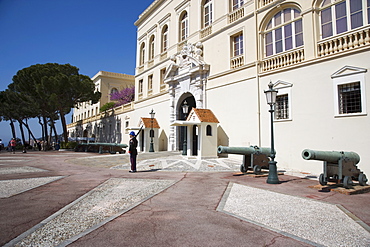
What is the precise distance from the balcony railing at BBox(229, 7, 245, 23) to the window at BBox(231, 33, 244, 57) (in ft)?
3.37

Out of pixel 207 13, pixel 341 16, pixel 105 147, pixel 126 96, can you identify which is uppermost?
pixel 207 13

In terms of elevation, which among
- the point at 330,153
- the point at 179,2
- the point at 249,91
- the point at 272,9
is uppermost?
the point at 179,2

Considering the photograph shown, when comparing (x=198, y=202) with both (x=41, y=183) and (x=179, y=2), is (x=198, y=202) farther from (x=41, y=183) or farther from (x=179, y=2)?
(x=179, y=2)

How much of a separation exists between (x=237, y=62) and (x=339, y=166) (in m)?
9.70

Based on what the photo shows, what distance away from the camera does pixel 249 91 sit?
44.9 ft

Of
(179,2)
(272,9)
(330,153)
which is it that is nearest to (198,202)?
(330,153)

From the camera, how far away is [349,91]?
31.6ft

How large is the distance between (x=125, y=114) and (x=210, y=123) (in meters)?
16.6

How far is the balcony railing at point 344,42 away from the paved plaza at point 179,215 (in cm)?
619

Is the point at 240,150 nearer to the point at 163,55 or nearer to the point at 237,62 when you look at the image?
the point at 237,62

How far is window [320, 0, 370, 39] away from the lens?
9641mm

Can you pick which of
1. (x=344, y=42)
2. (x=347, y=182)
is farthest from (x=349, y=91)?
(x=347, y=182)

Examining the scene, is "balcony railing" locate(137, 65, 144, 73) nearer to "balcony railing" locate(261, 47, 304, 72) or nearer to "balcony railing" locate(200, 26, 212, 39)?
"balcony railing" locate(200, 26, 212, 39)

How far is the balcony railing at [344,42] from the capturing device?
9312mm
